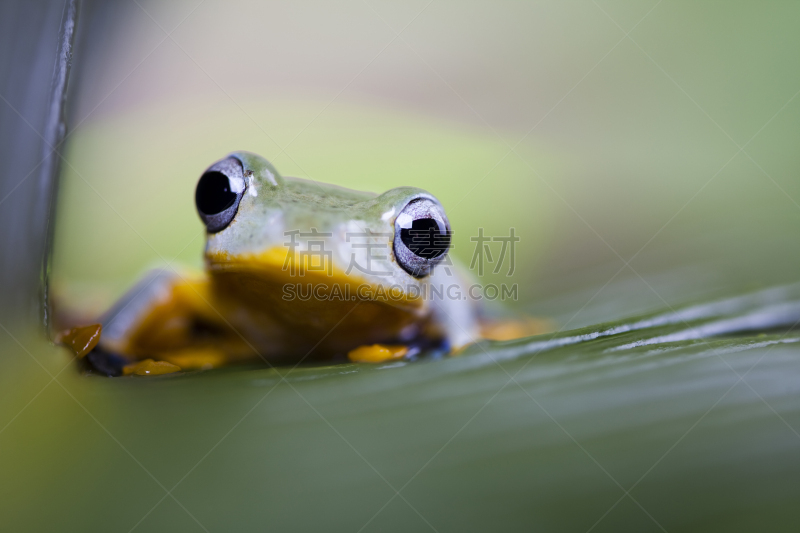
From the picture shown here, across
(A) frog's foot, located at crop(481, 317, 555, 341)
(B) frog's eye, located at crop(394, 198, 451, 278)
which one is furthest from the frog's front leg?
(A) frog's foot, located at crop(481, 317, 555, 341)

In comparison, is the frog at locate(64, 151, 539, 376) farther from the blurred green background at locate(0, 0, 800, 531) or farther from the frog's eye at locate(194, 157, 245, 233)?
the blurred green background at locate(0, 0, 800, 531)

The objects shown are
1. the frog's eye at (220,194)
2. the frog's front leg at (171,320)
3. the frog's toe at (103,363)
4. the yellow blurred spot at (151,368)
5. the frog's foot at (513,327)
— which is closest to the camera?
the frog's toe at (103,363)

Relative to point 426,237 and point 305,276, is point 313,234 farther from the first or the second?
point 426,237

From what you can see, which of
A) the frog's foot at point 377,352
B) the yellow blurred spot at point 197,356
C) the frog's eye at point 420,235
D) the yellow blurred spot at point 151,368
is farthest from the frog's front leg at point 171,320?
the frog's eye at point 420,235

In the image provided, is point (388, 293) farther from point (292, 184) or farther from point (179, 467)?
point (179, 467)

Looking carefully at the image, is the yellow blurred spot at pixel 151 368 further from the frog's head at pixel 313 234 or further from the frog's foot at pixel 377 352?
the frog's foot at pixel 377 352

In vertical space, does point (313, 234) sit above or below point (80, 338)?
above

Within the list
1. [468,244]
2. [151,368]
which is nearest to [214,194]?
[151,368]
